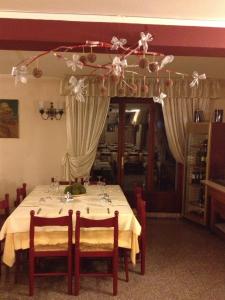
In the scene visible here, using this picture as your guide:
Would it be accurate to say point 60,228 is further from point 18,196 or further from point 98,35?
point 98,35

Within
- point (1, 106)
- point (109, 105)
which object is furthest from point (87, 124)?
point (1, 106)

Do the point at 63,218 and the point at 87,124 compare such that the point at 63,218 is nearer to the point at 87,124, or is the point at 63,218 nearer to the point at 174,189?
the point at 87,124

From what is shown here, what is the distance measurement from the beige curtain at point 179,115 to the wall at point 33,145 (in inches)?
72.4

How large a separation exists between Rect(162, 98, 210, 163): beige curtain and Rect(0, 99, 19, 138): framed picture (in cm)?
256

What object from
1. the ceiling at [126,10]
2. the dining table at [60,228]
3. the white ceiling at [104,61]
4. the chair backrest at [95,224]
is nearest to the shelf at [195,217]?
the dining table at [60,228]

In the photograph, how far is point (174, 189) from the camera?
215 inches

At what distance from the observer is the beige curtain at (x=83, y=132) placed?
5043 millimetres

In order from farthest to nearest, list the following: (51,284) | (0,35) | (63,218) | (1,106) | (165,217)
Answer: (165,217), (1,106), (51,284), (63,218), (0,35)

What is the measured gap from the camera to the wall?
5070 millimetres

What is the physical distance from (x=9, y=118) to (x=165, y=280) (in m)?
3.58

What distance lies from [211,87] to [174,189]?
6.35 feet

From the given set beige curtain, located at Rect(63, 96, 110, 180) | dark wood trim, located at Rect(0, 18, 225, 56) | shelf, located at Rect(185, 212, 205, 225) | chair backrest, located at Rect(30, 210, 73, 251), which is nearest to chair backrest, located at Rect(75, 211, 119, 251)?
chair backrest, located at Rect(30, 210, 73, 251)

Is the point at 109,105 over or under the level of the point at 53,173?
over

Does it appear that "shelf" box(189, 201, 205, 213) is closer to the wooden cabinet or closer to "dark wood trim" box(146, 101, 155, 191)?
the wooden cabinet
